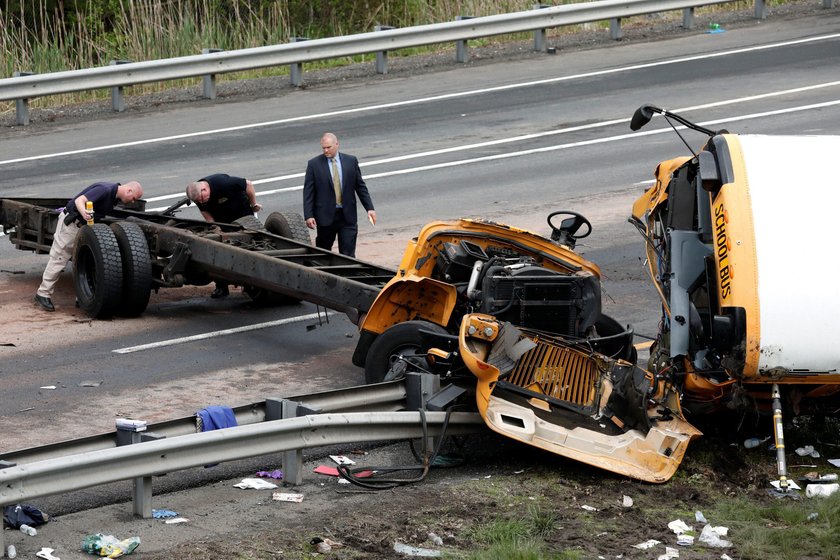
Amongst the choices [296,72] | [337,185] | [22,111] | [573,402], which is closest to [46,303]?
[337,185]

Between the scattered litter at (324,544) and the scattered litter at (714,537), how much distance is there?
2.10 m

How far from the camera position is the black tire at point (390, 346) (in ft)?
34.1

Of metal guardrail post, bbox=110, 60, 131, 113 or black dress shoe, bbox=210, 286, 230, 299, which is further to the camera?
metal guardrail post, bbox=110, 60, 131, 113

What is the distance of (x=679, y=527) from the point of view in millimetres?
8352

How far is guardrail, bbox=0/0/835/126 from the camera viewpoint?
70.5ft

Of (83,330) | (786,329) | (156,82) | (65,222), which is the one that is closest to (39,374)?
(83,330)

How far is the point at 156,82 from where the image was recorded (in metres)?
23.5

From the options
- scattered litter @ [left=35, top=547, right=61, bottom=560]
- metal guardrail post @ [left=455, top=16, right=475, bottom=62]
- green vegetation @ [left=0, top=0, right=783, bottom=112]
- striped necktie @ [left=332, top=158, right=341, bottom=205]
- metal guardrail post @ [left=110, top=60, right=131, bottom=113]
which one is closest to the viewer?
scattered litter @ [left=35, top=547, right=61, bottom=560]

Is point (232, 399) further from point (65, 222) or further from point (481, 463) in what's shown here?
point (65, 222)

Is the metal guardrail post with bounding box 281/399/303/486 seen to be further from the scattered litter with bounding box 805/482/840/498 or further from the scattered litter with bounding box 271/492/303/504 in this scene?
the scattered litter with bounding box 805/482/840/498

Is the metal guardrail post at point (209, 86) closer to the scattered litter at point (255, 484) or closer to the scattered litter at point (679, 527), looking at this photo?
the scattered litter at point (255, 484)

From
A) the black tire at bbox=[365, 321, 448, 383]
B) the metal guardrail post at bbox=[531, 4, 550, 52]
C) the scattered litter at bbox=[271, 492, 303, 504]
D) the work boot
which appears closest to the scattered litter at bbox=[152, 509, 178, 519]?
the scattered litter at bbox=[271, 492, 303, 504]

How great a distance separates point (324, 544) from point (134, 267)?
5.95 m

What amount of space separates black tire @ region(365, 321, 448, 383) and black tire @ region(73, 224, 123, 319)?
11.5 ft
